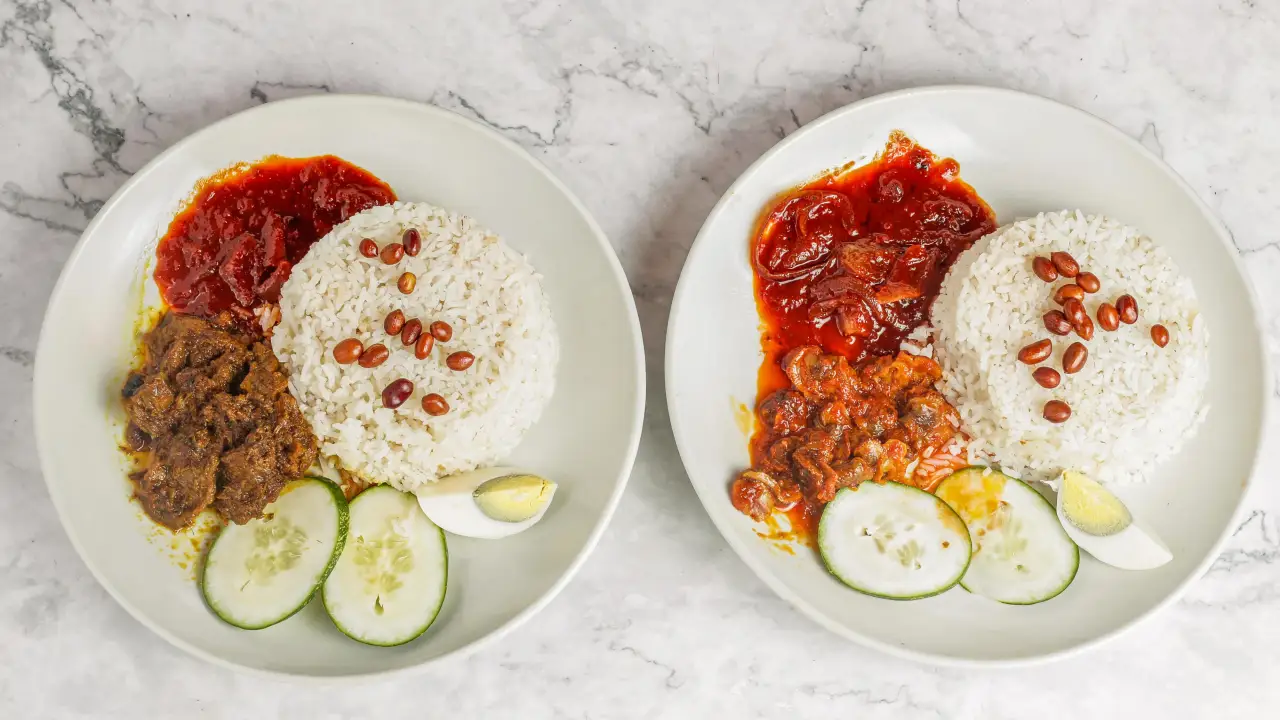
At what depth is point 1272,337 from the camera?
16.3 ft

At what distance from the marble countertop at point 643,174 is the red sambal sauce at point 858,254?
50cm

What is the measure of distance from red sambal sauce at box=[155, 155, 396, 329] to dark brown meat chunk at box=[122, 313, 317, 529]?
0.63 feet

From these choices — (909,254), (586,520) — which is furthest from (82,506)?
(909,254)

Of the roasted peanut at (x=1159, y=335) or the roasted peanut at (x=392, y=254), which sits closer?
the roasted peanut at (x=392, y=254)

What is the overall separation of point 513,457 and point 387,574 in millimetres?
825

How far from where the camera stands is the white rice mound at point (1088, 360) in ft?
14.1

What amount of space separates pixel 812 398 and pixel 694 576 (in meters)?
1.15

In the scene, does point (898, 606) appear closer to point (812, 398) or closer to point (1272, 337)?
point (812, 398)

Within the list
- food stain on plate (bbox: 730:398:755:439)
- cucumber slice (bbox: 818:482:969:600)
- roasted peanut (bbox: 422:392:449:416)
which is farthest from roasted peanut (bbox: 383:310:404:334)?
cucumber slice (bbox: 818:482:969:600)

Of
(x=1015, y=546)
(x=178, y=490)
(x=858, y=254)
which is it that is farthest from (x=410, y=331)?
(x=1015, y=546)

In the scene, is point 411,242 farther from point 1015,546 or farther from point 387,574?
point 1015,546

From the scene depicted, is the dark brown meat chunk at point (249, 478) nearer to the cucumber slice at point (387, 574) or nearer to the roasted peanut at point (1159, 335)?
the cucumber slice at point (387, 574)

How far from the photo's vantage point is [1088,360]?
4.32 meters

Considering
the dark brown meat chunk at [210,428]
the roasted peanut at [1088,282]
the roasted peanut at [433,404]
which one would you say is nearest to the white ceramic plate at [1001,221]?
the roasted peanut at [1088,282]
